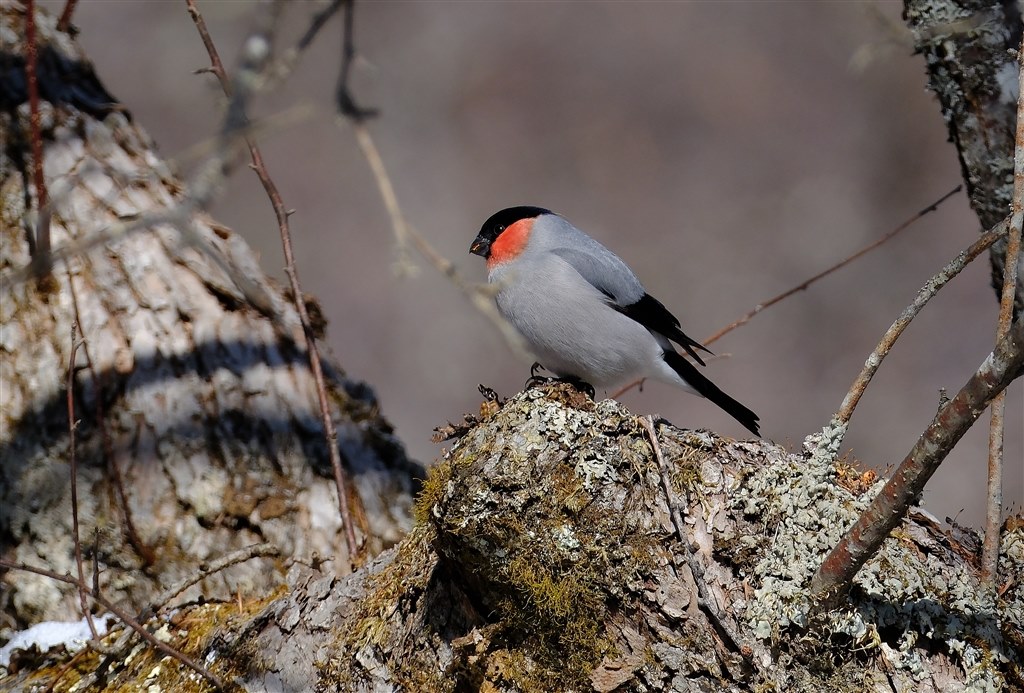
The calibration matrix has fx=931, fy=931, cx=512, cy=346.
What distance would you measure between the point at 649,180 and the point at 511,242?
397cm

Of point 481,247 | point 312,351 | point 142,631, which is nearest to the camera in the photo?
point 142,631

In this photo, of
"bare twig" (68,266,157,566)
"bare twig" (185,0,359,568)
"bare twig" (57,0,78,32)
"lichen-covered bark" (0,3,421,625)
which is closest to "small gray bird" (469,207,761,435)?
"bare twig" (185,0,359,568)

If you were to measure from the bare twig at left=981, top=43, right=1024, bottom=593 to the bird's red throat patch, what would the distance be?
6.08 feet

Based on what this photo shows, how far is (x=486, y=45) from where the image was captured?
7.85 meters

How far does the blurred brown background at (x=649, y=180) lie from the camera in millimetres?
6492

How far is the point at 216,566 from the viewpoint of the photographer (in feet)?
8.81

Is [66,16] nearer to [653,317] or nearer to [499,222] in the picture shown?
[499,222]

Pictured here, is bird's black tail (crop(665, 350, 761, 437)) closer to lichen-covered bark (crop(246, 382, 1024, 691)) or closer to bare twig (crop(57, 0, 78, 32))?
lichen-covered bark (crop(246, 382, 1024, 691))

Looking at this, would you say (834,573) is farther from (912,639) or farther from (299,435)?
(299,435)

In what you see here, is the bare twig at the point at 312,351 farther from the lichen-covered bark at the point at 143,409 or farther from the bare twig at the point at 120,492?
the bare twig at the point at 120,492

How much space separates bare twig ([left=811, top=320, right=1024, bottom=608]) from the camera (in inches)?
62.9

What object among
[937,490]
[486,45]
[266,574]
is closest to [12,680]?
[266,574]

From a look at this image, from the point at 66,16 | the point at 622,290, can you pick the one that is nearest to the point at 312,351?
the point at 622,290

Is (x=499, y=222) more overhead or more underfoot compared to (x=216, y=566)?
more overhead
